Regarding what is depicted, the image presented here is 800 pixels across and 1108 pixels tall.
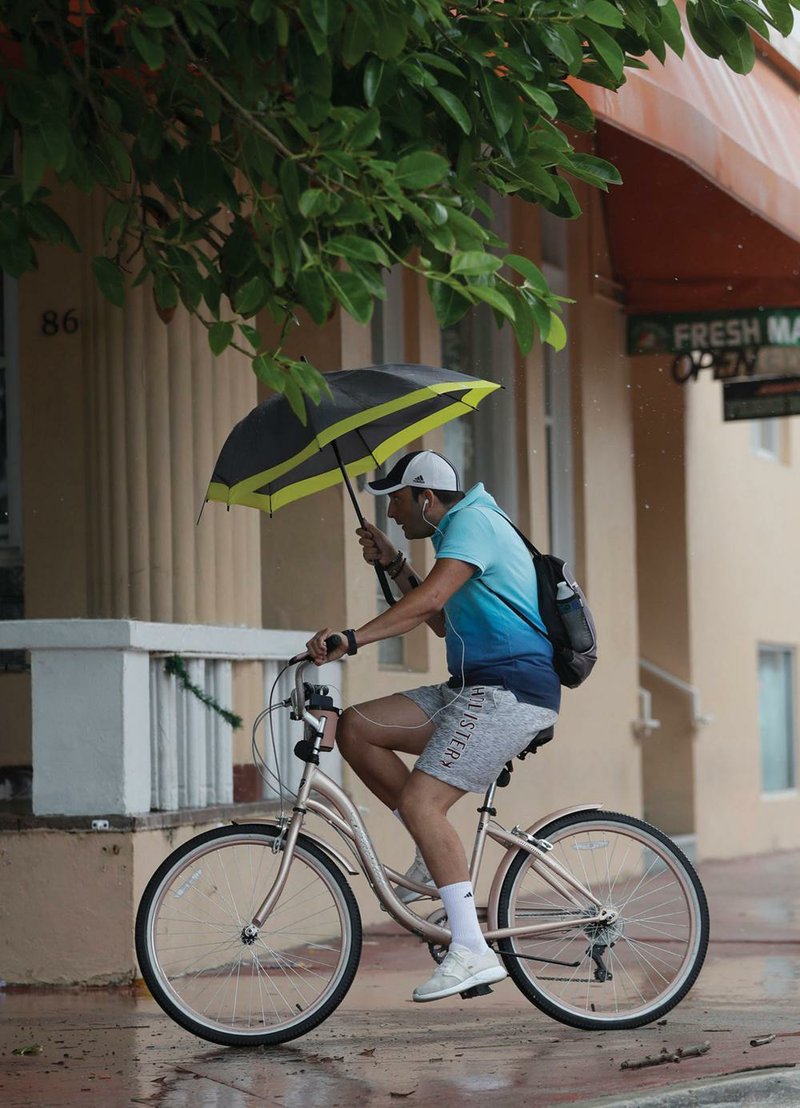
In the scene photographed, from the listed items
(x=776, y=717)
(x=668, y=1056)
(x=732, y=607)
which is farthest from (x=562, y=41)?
(x=776, y=717)

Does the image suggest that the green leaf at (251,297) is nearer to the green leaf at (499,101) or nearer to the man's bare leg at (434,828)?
the green leaf at (499,101)

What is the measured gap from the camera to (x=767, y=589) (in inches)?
632

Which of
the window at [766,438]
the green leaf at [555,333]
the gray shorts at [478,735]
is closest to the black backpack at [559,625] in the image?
the gray shorts at [478,735]

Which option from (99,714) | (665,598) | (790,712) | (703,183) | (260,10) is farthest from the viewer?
(790,712)

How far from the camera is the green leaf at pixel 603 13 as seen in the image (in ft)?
17.0

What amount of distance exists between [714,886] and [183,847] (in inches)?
276

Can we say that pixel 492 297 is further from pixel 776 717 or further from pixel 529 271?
pixel 776 717

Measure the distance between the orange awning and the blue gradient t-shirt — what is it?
289 centimetres

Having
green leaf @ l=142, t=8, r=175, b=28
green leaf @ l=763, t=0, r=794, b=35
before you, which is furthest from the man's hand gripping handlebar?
green leaf @ l=763, t=0, r=794, b=35

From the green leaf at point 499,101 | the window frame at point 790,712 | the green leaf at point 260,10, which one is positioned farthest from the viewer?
the window frame at point 790,712

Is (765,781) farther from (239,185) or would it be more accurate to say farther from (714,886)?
(239,185)

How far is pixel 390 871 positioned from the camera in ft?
19.7

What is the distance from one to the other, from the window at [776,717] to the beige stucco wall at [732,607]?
0.71 feet

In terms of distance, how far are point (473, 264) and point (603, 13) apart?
35.6 inches
